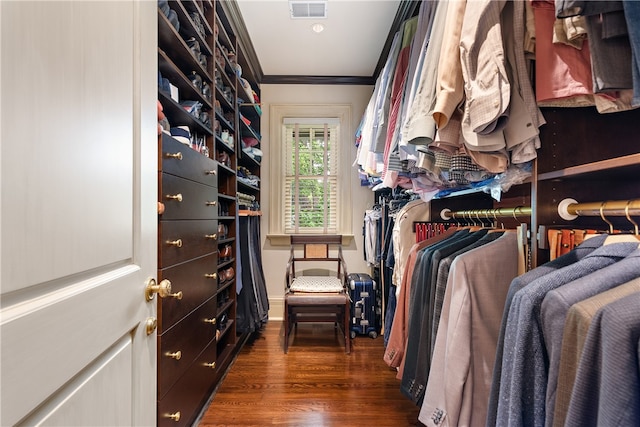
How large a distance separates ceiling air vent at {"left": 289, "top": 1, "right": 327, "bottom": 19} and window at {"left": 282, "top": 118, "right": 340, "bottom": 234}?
1.08 m

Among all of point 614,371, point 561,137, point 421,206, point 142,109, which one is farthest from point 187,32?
point 614,371

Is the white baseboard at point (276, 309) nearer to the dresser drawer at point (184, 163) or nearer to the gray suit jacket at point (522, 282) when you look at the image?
the dresser drawer at point (184, 163)

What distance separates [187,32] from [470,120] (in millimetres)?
1540

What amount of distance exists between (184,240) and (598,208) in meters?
1.39

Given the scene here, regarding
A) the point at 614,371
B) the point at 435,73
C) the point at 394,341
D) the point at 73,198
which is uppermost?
the point at 435,73

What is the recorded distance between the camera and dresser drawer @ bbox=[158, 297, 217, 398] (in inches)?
43.6

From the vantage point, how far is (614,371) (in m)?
0.42

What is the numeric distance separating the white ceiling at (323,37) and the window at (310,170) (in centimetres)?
38

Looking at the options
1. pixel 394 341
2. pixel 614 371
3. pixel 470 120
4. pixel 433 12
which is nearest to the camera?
pixel 614 371

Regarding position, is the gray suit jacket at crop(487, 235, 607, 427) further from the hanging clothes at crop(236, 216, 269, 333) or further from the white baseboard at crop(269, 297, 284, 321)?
the white baseboard at crop(269, 297, 284, 321)

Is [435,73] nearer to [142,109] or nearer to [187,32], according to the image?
[142,109]

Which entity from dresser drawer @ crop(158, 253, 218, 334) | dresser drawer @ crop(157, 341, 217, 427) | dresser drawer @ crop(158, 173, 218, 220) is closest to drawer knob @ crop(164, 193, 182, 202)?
dresser drawer @ crop(158, 173, 218, 220)

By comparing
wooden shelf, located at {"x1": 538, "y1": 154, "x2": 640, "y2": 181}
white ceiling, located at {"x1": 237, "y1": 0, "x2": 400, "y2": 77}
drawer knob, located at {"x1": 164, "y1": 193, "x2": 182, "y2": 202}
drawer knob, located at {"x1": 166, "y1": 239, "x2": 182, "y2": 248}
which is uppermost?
white ceiling, located at {"x1": 237, "y1": 0, "x2": 400, "y2": 77}

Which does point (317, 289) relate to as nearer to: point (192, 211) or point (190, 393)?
point (190, 393)
